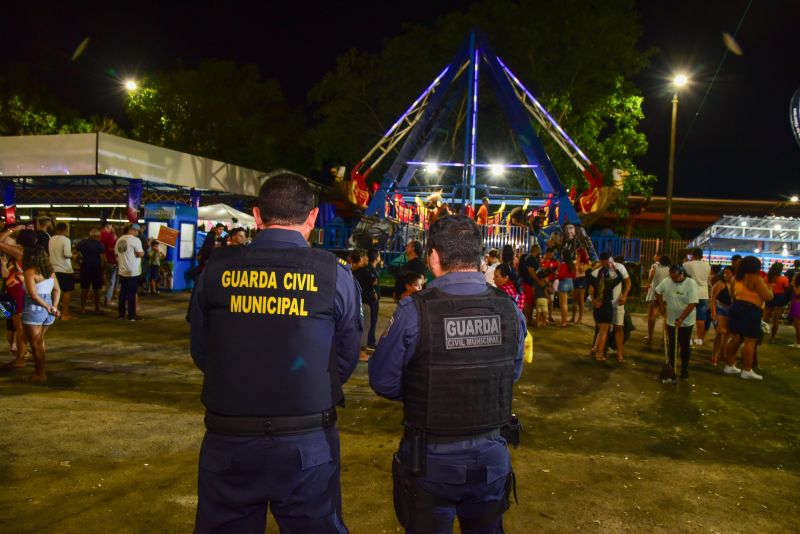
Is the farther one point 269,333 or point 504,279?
point 504,279

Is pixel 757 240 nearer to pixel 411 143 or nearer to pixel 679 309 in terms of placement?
pixel 411 143

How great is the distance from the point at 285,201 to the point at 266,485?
1.19 meters

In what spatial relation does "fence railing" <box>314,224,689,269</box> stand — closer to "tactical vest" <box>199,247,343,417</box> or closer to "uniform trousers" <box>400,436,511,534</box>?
"uniform trousers" <box>400,436,511,534</box>

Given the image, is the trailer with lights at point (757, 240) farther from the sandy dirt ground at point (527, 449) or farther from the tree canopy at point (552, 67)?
the sandy dirt ground at point (527, 449)

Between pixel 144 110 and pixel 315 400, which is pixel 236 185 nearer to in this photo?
pixel 144 110

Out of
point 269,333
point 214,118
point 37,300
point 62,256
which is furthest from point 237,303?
point 214,118

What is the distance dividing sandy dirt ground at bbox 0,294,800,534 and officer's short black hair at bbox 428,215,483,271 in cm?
208

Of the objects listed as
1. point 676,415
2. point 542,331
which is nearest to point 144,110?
point 542,331

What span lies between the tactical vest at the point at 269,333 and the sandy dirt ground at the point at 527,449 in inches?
75.1

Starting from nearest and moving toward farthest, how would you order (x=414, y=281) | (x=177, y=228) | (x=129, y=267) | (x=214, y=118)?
(x=414, y=281) → (x=129, y=267) → (x=177, y=228) → (x=214, y=118)

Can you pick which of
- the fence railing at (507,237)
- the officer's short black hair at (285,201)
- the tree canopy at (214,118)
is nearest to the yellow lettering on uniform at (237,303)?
the officer's short black hair at (285,201)

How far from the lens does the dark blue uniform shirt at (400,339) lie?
259 centimetres

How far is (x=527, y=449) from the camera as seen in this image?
5.46 m

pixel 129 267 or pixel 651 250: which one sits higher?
pixel 651 250
